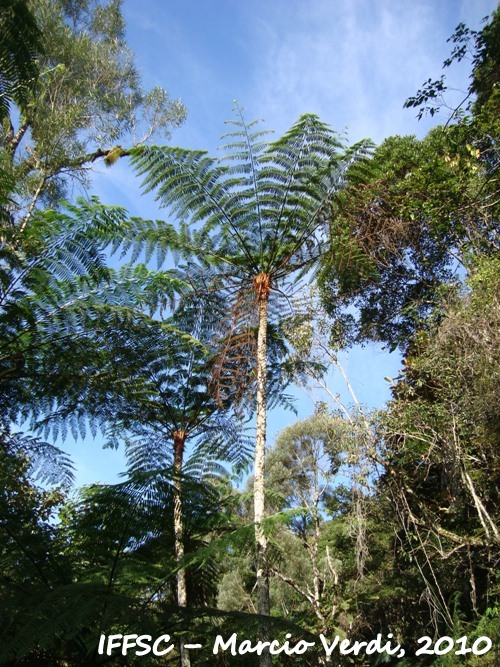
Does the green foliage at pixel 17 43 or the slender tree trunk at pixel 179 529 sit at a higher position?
the green foliage at pixel 17 43

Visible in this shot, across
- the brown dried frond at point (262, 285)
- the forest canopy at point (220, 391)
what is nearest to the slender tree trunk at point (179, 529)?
the forest canopy at point (220, 391)

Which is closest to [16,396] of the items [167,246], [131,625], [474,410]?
[167,246]

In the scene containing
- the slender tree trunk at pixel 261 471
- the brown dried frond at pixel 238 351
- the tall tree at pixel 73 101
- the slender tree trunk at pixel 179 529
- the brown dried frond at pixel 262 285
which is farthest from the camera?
the tall tree at pixel 73 101

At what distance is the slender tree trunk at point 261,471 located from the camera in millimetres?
3846

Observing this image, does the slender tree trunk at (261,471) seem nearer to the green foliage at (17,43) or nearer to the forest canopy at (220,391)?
the forest canopy at (220,391)

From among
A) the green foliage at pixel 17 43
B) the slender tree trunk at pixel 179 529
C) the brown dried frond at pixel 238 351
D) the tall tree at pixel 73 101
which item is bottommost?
the slender tree trunk at pixel 179 529

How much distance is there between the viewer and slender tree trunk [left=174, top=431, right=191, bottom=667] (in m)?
4.19

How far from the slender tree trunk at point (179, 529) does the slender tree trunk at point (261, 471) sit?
1.84ft

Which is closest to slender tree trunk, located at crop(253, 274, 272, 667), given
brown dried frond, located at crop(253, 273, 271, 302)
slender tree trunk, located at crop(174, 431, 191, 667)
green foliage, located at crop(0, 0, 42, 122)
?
brown dried frond, located at crop(253, 273, 271, 302)

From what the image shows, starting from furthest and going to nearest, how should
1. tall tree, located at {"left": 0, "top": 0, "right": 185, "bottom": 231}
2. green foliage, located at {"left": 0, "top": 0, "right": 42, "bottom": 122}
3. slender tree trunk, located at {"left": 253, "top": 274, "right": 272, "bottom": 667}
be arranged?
tall tree, located at {"left": 0, "top": 0, "right": 185, "bottom": 231} → slender tree trunk, located at {"left": 253, "top": 274, "right": 272, "bottom": 667} → green foliage, located at {"left": 0, "top": 0, "right": 42, "bottom": 122}

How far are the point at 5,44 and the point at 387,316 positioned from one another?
26.3ft

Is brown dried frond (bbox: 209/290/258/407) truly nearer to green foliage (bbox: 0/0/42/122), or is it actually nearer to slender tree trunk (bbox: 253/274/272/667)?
slender tree trunk (bbox: 253/274/272/667)

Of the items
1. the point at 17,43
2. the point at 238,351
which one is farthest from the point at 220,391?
the point at 17,43

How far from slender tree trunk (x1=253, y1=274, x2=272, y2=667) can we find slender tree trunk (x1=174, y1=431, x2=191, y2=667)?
56cm
